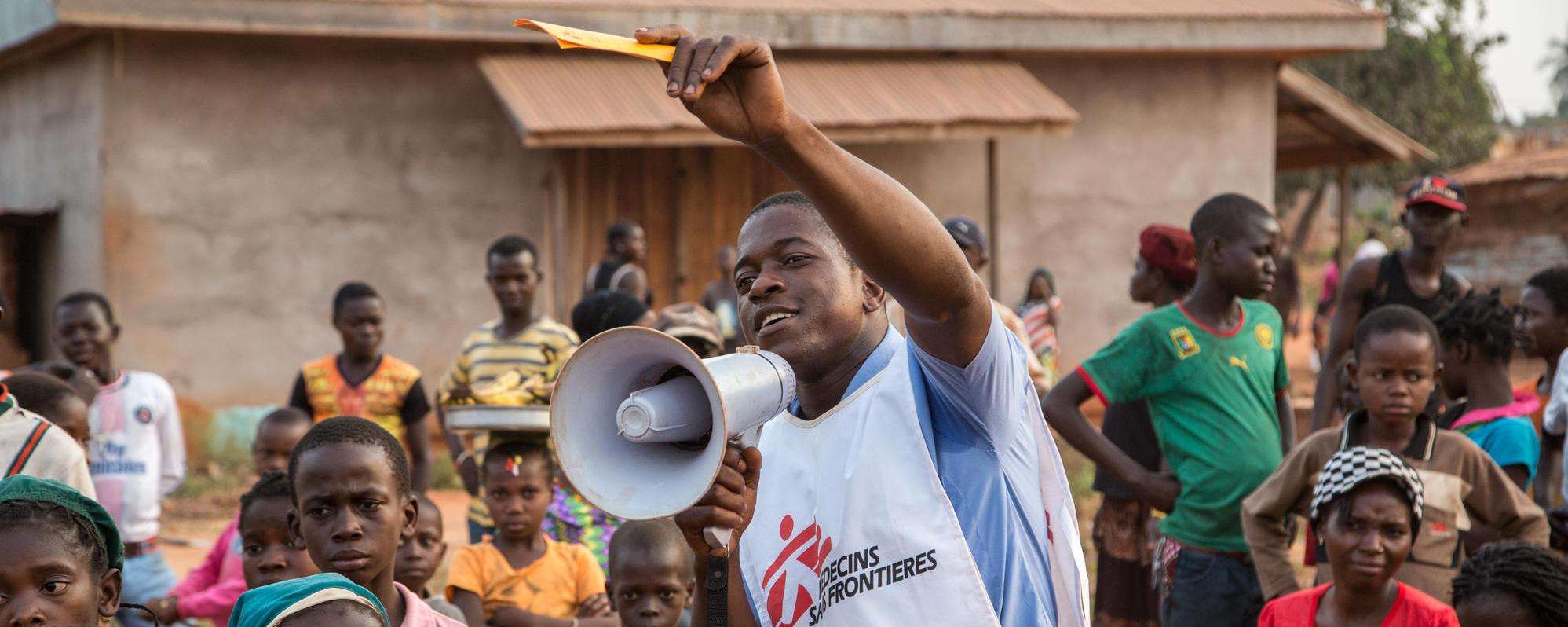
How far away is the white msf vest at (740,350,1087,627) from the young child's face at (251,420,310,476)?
3369mm

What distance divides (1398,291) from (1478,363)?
0.92 m

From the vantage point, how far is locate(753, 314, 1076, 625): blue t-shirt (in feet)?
Result: 7.41

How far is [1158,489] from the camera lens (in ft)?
15.2

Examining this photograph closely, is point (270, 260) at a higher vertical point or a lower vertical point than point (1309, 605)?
higher

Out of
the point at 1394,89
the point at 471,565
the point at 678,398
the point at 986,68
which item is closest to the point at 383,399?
the point at 471,565

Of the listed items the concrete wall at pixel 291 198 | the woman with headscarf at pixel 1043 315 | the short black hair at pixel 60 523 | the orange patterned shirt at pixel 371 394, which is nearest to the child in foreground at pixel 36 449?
the short black hair at pixel 60 523

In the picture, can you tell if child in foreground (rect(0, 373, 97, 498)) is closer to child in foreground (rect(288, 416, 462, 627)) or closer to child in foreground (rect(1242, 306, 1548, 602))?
child in foreground (rect(288, 416, 462, 627))

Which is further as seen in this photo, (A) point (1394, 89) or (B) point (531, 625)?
(A) point (1394, 89)

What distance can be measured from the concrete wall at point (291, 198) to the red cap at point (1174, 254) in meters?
6.61

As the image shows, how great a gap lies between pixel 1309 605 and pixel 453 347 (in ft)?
27.7

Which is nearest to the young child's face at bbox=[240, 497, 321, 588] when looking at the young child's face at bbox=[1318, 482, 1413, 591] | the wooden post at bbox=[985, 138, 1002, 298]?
the young child's face at bbox=[1318, 482, 1413, 591]

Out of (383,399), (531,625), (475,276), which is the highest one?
(475,276)

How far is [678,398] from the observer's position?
213cm

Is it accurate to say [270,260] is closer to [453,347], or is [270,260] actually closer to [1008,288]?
[453,347]
